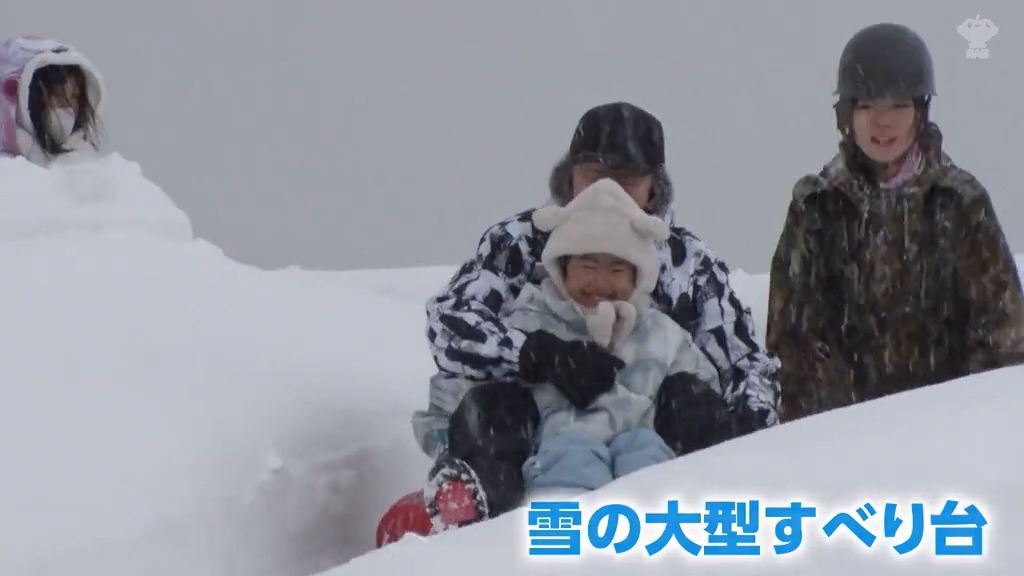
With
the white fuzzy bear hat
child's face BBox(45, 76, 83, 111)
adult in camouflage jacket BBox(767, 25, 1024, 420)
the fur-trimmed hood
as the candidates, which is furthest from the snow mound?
adult in camouflage jacket BBox(767, 25, 1024, 420)

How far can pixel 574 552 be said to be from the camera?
Answer: 2105mm

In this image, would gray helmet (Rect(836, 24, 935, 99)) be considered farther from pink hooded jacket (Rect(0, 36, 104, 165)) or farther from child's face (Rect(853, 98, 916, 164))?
pink hooded jacket (Rect(0, 36, 104, 165))

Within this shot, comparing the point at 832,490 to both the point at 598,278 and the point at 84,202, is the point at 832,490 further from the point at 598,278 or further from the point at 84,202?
the point at 84,202

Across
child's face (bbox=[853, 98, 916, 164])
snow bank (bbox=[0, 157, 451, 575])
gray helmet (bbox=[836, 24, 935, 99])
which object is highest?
gray helmet (bbox=[836, 24, 935, 99])

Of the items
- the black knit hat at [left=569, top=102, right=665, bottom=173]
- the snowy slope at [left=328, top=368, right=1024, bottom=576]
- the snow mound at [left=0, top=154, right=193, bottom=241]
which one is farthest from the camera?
the snow mound at [left=0, top=154, right=193, bottom=241]

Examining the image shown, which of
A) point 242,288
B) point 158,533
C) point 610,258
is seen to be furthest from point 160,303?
point 610,258

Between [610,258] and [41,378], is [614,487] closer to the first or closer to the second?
[610,258]

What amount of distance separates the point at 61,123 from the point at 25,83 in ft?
0.64

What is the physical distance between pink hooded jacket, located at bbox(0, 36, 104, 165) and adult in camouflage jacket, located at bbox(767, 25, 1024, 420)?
3.22 metres

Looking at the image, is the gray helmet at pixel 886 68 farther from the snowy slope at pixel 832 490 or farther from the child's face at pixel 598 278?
the snowy slope at pixel 832 490

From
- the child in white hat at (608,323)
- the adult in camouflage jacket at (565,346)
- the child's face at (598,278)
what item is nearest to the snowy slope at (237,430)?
the adult in camouflage jacket at (565,346)

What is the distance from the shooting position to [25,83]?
595 cm

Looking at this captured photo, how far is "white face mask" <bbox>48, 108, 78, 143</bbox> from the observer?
599 cm

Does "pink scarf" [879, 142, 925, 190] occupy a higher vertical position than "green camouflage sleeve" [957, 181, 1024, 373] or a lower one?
higher
